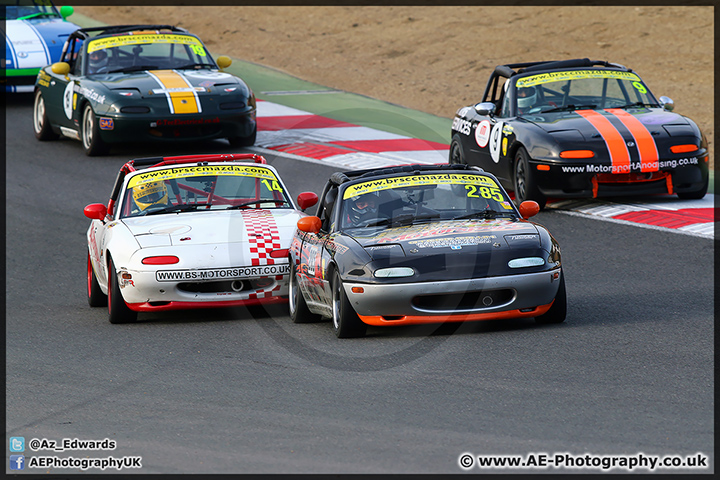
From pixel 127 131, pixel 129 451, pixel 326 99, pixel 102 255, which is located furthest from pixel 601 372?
pixel 326 99

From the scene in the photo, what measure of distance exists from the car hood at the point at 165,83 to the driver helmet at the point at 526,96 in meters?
4.47

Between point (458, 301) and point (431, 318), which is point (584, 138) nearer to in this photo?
point (458, 301)

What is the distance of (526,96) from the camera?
44.7ft

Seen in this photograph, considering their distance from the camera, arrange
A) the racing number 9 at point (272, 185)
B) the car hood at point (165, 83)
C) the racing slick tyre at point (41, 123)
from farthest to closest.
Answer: the racing slick tyre at point (41, 123) → the car hood at point (165, 83) → the racing number 9 at point (272, 185)

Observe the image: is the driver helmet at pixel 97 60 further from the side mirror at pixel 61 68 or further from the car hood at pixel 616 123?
the car hood at pixel 616 123

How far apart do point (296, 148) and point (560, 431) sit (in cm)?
1192

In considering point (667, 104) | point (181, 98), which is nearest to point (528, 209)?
point (667, 104)

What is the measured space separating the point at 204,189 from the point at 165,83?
6125 millimetres

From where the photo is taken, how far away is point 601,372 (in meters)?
6.75

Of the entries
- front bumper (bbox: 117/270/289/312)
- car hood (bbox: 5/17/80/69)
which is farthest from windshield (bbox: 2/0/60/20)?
front bumper (bbox: 117/270/289/312)

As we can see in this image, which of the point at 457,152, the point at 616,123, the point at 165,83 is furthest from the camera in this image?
the point at 165,83

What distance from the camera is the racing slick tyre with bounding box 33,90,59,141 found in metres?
17.9

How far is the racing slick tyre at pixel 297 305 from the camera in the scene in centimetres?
873

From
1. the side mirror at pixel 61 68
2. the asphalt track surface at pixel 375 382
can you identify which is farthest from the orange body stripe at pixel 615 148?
the side mirror at pixel 61 68
